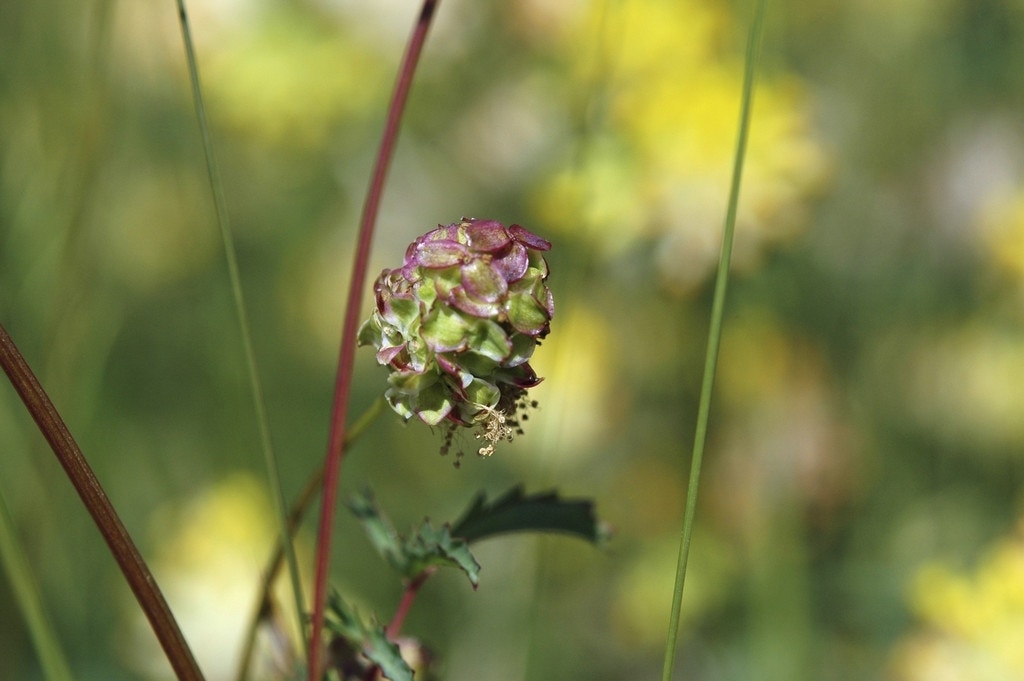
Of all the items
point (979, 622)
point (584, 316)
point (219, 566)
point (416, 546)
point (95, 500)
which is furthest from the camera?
point (584, 316)

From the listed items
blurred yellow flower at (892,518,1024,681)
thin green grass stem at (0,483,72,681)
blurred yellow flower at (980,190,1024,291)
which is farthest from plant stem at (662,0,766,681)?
blurred yellow flower at (980,190,1024,291)

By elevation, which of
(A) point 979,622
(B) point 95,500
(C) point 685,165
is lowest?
(B) point 95,500

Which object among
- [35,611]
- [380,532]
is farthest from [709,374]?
[35,611]

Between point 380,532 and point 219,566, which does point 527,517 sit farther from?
point 219,566

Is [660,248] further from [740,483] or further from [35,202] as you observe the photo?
[35,202]

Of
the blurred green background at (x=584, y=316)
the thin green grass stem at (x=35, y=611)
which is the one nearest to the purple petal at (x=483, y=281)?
the thin green grass stem at (x=35, y=611)
